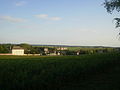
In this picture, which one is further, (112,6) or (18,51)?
(18,51)

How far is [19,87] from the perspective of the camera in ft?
41.7

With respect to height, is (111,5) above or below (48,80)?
above

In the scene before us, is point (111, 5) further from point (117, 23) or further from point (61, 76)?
point (61, 76)

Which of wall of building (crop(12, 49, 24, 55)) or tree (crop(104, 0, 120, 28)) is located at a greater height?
tree (crop(104, 0, 120, 28))

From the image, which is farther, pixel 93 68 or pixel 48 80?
pixel 93 68

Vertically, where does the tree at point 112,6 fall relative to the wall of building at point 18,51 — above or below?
above

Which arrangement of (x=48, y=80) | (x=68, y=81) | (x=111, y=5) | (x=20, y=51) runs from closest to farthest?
A: (x=48, y=80), (x=68, y=81), (x=111, y=5), (x=20, y=51)

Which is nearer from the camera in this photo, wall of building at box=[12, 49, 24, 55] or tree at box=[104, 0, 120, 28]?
tree at box=[104, 0, 120, 28]

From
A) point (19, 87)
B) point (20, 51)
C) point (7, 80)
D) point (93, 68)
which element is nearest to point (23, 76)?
point (7, 80)

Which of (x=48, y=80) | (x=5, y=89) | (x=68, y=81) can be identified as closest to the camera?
(x=5, y=89)

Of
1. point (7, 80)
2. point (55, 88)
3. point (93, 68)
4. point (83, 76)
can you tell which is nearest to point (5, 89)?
point (7, 80)

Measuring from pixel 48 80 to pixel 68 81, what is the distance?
2.27 metres

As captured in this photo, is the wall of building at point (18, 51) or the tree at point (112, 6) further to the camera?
the wall of building at point (18, 51)

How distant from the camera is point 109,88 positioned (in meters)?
13.6
